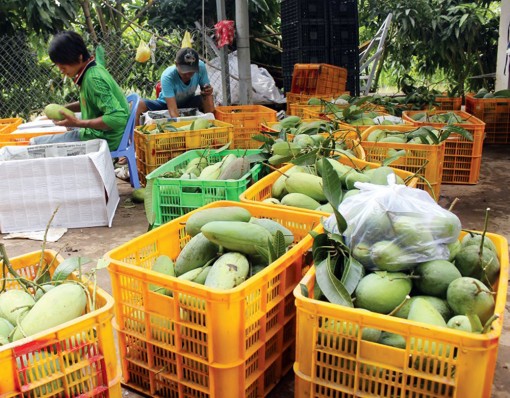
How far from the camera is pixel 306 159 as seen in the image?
260cm

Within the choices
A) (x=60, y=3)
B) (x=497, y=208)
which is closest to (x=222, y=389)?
(x=497, y=208)

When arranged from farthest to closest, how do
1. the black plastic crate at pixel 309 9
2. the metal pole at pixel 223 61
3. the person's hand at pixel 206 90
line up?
the black plastic crate at pixel 309 9 < the metal pole at pixel 223 61 < the person's hand at pixel 206 90

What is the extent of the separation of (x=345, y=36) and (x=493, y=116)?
2142mm

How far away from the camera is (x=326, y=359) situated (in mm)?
1389

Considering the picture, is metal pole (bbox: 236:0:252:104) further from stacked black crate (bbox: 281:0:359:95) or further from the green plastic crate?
the green plastic crate

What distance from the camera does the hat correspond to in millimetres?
5008

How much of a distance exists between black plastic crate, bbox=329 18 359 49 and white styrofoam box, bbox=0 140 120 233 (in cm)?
398

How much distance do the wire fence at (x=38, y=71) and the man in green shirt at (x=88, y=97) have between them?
302 centimetres

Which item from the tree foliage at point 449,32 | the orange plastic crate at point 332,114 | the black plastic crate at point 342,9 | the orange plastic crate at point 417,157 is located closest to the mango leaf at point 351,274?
the orange plastic crate at point 417,157

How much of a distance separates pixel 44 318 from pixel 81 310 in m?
0.11

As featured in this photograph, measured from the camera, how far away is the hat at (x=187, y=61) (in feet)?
16.4

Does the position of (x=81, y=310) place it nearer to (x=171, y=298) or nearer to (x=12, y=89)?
(x=171, y=298)

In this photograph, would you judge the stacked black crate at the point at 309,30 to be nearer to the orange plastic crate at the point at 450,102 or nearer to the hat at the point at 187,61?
the orange plastic crate at the point at 450,102

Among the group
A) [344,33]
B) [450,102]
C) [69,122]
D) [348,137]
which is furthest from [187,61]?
[450,102]
